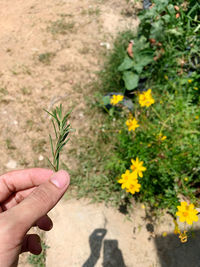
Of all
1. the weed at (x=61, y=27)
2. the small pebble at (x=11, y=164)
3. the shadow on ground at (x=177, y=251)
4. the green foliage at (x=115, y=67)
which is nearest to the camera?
the shadow on ground at (x=177, y=251)

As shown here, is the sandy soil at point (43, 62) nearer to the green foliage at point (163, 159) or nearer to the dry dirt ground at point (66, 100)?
the dry dirt ground at point (66, 100)

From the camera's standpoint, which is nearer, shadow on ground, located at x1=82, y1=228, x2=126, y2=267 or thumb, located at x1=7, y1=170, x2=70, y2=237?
thumb, located at x1=7, y1=170, x2=70, y2=237

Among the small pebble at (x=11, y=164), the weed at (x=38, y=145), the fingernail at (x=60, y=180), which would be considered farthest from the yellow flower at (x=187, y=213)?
the small pebble at (x=11, y=164)

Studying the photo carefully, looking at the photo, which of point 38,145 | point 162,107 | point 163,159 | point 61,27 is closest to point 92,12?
point 61,27

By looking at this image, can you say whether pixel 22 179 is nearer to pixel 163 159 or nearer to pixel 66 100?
pixel 163 159

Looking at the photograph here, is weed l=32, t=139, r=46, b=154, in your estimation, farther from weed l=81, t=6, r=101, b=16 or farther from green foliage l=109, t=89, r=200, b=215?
weed l=81, t=6, r=101, b=16

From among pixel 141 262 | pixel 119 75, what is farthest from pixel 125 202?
pixel 119 75

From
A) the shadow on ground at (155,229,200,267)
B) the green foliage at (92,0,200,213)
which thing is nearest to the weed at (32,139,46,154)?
the green foliage at (92,0,200,213)
